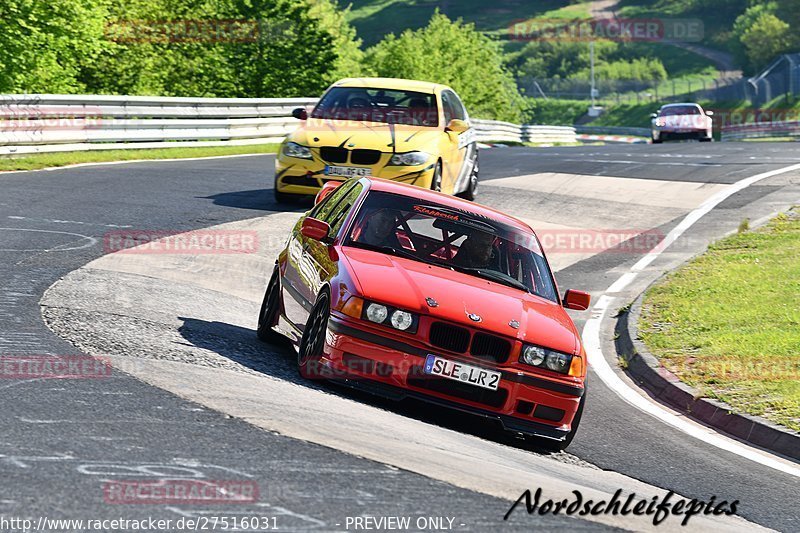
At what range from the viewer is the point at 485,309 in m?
7.79

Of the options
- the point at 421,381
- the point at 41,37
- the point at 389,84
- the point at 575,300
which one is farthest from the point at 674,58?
the point at 421,381

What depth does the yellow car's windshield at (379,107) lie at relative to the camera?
55.8 ft

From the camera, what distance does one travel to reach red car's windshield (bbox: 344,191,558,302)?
8.73 meters

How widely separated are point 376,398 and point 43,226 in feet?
22.6

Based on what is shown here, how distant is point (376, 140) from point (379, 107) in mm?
876

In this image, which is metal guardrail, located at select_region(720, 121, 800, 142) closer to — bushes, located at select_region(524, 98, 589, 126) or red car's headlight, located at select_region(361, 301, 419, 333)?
bushes, located at select_region(524, 98, 589, 126)

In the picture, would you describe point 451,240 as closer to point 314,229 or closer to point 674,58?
point 314,229

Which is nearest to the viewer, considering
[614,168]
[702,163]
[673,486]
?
[673,486]

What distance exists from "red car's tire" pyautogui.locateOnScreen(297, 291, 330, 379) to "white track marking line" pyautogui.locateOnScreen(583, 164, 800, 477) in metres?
2.99

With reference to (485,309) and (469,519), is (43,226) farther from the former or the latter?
(469,519)

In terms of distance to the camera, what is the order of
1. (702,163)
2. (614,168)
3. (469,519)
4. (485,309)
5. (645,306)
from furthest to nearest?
(702,163)
(614,168)
(645,306)
(485,309)
(469,519)

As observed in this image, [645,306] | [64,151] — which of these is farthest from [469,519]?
[64,151]

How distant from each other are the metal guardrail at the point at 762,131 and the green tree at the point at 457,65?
628 inches

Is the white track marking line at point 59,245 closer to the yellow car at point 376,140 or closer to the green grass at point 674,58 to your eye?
the yellow car at point 376,140
